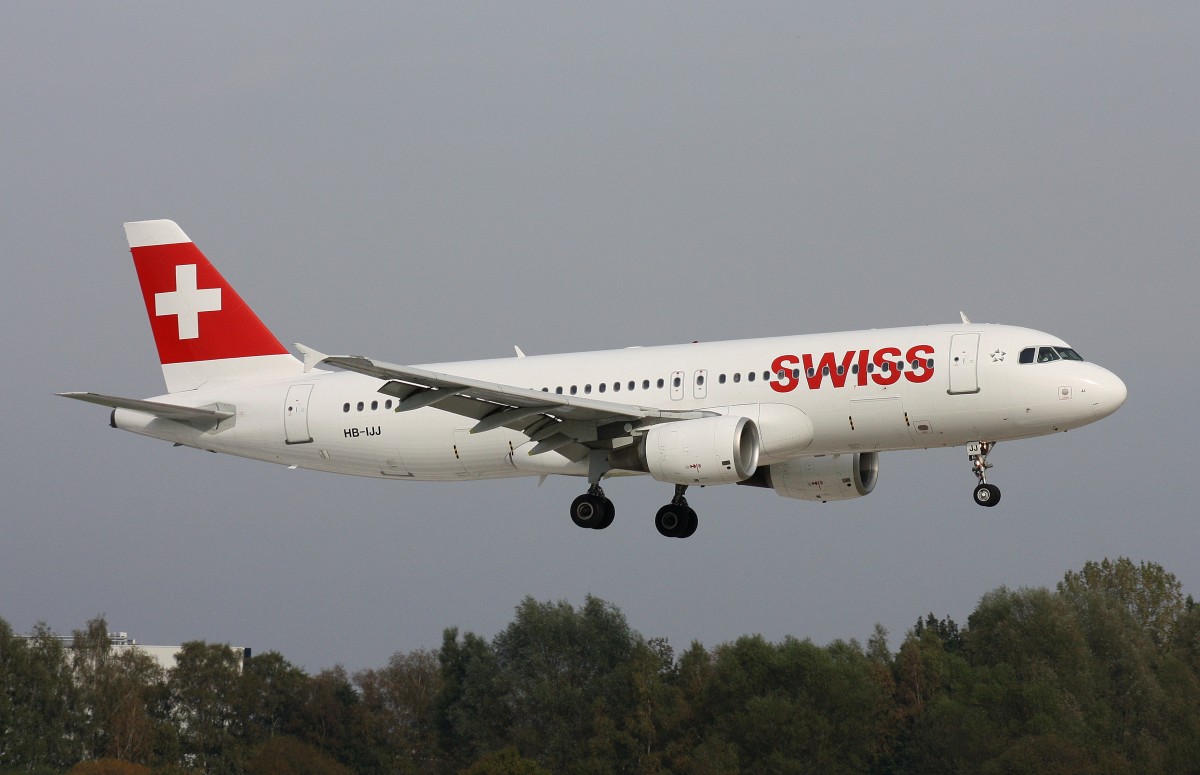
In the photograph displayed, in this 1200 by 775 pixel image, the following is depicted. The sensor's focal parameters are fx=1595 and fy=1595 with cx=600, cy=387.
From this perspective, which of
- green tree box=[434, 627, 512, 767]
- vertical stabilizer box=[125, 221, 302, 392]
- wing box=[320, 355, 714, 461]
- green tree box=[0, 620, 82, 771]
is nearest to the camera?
wing box=[320, 355, 714, 461]

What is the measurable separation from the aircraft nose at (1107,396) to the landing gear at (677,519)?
33.9 feet

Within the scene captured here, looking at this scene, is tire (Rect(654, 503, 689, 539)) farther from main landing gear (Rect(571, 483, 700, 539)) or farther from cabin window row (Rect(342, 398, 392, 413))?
cabin window row (Rect(342, 398, 392, 413))

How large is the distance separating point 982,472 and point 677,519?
769cm

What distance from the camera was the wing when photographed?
34.0m

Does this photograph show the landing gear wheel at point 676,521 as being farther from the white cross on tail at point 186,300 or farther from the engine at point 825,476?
the white cross on tail at point 186,300

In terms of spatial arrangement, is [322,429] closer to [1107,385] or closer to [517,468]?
[517,468]

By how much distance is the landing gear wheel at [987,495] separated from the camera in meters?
36.3

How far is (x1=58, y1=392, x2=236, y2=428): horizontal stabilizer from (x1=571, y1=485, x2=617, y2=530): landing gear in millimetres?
9866

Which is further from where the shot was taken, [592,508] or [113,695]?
[113,695]

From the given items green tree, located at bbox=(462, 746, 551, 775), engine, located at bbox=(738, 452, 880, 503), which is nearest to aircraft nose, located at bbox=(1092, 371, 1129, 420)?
engine, located at bbox=(738, 452, 880, 503)

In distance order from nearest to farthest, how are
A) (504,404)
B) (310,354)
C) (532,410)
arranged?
(310,354) < (532,410) < (504,404)

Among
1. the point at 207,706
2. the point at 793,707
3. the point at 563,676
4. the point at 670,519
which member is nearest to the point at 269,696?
the point at 207,706

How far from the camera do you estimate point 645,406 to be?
125ft

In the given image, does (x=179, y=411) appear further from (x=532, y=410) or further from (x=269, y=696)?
(x=269, y=696)
